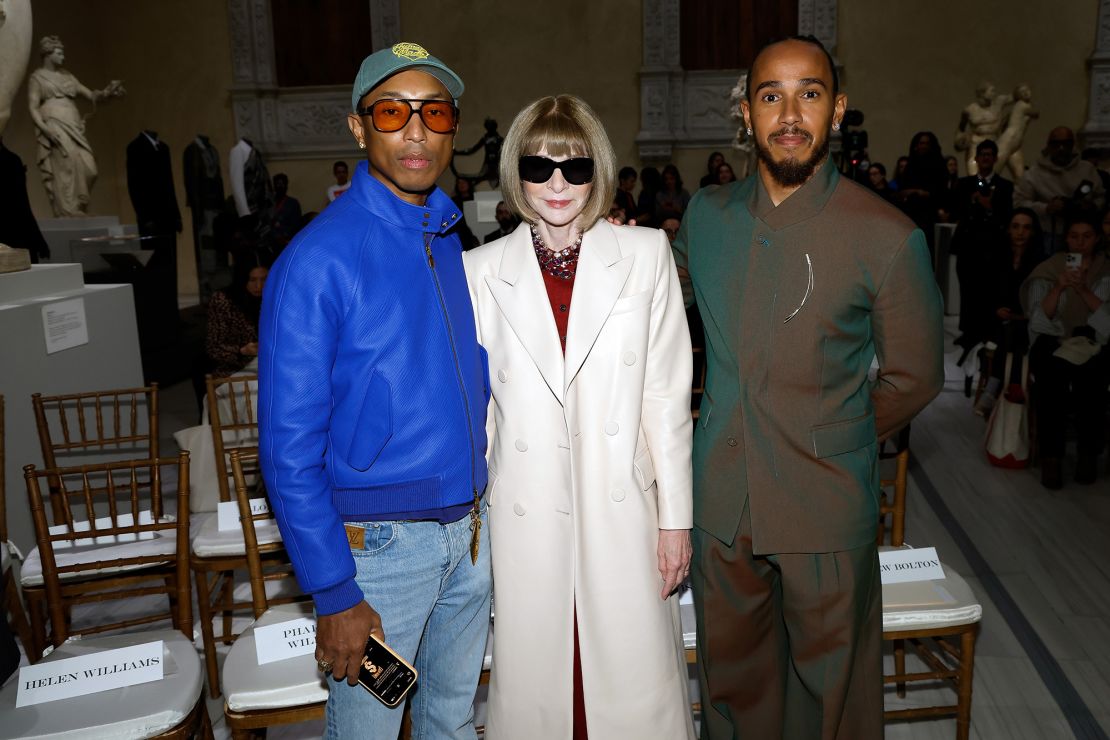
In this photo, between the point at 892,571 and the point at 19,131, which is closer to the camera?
the point at 892,571

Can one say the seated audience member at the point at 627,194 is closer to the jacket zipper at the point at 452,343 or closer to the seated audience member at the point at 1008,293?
the seated audience member at the point at 1008,293

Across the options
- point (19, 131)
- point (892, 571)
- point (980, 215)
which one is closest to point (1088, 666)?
point (892, 571)

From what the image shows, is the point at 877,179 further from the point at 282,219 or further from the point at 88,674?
the point at 88,674

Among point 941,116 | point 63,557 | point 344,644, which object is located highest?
point 941,116

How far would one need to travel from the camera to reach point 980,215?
7.27 meters

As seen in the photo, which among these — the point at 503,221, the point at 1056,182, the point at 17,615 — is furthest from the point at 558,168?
the point at 1056,182

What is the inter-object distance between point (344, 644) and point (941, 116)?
40.2ft

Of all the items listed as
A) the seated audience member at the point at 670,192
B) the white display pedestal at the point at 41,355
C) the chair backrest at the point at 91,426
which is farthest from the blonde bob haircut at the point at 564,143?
the seated audience member at the point at 670,192

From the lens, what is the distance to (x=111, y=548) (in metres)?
2.81

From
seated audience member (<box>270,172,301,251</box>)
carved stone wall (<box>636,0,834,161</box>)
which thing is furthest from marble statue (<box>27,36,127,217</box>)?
carved stone wall (<box>636,0,834,161</box>)

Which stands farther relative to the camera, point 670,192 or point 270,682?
point 670,192

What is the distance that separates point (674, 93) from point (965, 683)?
422 inches

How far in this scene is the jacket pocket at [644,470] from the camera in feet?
5.77

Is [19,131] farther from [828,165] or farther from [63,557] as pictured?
[828,165]
